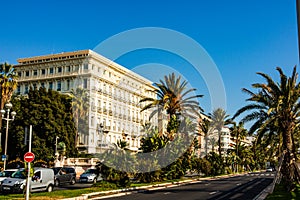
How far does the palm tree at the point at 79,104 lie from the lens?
217ft

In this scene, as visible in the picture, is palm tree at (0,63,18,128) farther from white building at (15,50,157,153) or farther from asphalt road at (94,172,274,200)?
Answer: asphalt road at (94,172,274,200)

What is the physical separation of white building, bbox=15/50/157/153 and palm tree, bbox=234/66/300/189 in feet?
123

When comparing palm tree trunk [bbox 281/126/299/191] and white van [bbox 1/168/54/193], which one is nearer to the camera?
white van [bbox 1/168/54/193]

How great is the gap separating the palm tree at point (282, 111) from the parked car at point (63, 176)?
1646 cm

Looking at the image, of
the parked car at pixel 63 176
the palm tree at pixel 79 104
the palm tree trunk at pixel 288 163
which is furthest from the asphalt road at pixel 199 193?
the palm tree at pixel 79 104

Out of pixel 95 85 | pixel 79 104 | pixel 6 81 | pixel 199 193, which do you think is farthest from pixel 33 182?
pixel 95 85

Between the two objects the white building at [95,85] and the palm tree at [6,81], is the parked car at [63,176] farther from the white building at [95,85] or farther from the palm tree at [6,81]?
the white building at [95,85]

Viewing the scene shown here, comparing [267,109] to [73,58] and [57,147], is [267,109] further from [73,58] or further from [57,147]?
[73,58]

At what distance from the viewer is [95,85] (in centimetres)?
7162

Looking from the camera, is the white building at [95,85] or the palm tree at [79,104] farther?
the white building at [95,85]

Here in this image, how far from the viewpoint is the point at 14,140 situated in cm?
5038

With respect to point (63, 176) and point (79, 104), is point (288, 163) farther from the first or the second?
point (79, 104)

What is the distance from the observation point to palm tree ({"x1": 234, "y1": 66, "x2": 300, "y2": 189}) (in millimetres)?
24266

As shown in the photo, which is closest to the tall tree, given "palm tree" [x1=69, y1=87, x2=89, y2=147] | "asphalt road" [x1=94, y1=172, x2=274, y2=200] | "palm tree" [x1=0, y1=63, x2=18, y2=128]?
"palm tree" [x1=0, y1=63, x2=18, y2=128]
